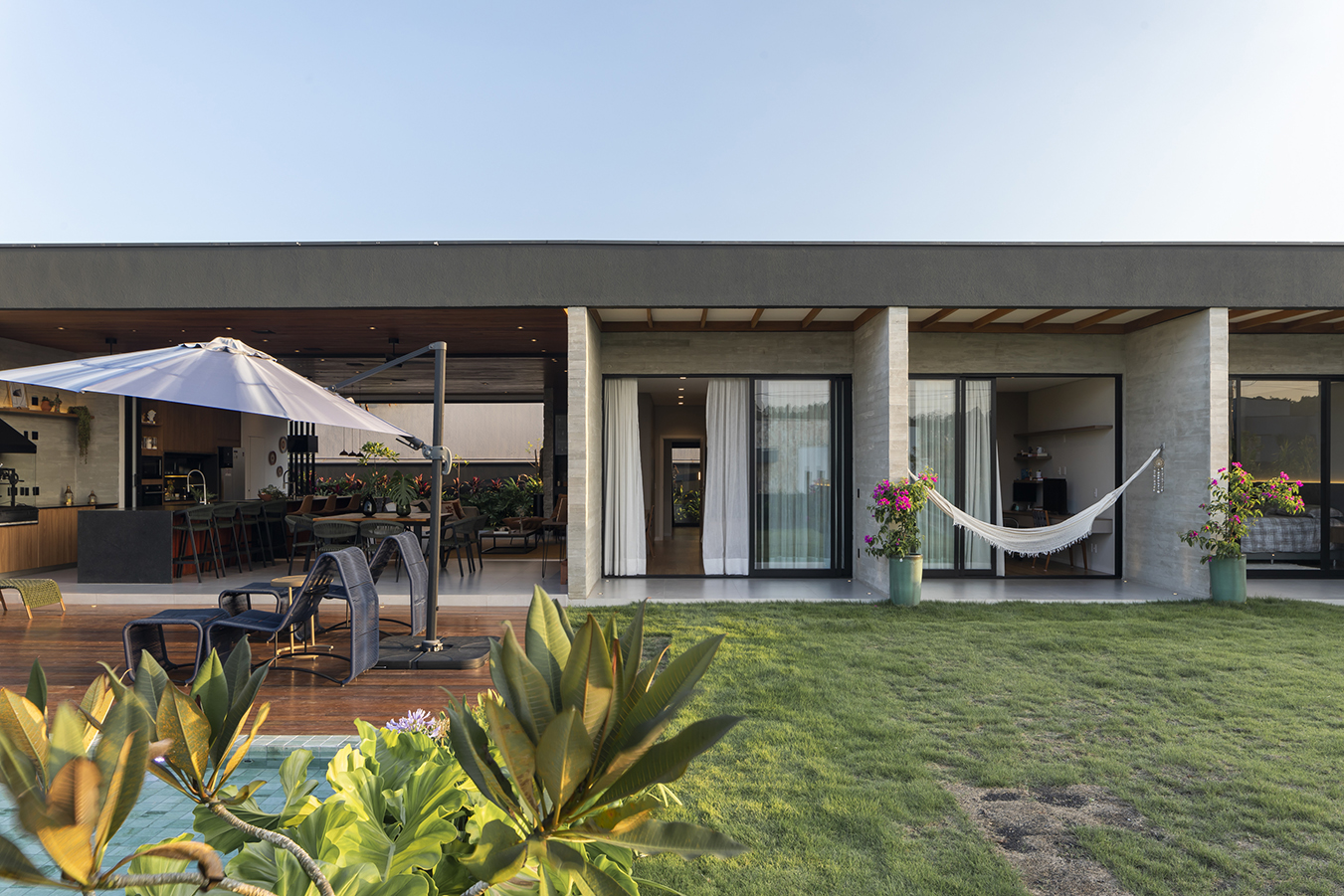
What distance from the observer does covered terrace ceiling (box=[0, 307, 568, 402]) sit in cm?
714

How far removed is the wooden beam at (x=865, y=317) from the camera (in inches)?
281

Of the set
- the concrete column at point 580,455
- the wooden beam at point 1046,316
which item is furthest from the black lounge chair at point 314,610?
the wooden beam at point 1046,316

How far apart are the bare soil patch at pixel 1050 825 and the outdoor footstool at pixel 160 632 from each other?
159 inches

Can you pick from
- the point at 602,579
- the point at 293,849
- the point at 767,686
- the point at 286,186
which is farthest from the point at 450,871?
the point at 286,186

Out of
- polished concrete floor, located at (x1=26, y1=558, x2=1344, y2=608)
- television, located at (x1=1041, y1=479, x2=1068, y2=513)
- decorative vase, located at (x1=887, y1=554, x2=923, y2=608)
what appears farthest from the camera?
television, located at (x1=1041, y1=479, x2=1068, y2=513)

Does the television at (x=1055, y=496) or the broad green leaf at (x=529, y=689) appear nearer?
the broad green leaf at (x=529, y=689)

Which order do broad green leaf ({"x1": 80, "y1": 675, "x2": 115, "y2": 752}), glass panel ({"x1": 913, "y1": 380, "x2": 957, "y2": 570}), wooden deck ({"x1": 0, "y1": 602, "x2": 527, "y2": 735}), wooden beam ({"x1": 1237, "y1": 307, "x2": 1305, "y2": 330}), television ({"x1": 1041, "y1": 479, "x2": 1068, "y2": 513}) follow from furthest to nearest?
television ({"x1": 1041, "y1": 479, "x2": 1068, "y2": 513}) → glass panel ({"x1": 913, "y1": 380, "x2": 957, "y2": 570}) → wooden beam ({"x1": 1237, "y1": 307, "x2": 1305, "y2": 330}) → wooden deck ({"x1": 0, "y1": 602, "x2": 527, "y2": 735}) → broad green leaf ({"x1": 80, "y1": 675, "x2": 115, "y2": 752})

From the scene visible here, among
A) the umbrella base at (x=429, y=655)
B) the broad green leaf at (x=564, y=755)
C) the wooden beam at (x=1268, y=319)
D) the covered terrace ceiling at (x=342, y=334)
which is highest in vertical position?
the wooden beam at (x=1268, y=319)

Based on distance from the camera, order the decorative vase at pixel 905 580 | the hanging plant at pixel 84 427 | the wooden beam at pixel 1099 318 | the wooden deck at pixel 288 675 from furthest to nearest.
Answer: the hanging plant at pixel 84 427, the wooden beam at pixel 1099 318, the decorative vase at pixel 905 580, the wooden deck at pixel 288 675

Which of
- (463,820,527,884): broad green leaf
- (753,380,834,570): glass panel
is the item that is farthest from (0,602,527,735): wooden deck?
(753,380,834,570): glass panel

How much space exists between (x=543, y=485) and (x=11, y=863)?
1228 centimetres

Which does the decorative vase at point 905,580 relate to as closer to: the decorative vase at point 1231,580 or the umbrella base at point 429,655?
the decorative vase at point 1231,580

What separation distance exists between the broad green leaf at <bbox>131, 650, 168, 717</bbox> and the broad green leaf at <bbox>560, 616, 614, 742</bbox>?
45 centimetres

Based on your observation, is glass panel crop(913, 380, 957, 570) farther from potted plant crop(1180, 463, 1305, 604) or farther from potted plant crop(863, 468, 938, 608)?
potted plant crop(1180, 463, 1305, 604)
